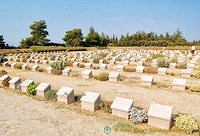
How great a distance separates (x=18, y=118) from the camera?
493cm

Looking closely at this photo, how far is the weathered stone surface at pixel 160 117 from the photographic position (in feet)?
13.5

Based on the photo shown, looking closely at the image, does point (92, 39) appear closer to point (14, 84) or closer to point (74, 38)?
point (74, 38)

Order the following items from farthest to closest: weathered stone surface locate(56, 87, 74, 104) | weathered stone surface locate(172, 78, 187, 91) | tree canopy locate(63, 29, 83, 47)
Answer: tree canopy locate(63, 29, 83, 47)
weathered stone surface locate(172, 78, 187, 91)
weathered stone surface locate(56, 87, 74, 104)

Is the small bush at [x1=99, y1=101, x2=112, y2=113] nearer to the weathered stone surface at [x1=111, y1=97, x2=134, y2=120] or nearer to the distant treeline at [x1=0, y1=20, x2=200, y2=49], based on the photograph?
the weathered stone surface at [x1=111, y1=97, x2=134, y2=120]

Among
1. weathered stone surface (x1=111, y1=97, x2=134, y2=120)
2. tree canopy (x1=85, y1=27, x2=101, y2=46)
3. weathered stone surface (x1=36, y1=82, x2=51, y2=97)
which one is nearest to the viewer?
weathered stone surface (x1=111, y1=97, x2=134, y2=120)

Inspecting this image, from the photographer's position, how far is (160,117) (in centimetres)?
416

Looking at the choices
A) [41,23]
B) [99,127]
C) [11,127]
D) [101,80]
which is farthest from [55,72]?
[41,23]

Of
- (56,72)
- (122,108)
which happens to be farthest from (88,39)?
(122,108)

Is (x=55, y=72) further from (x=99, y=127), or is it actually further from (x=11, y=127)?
(x=99, y=127)

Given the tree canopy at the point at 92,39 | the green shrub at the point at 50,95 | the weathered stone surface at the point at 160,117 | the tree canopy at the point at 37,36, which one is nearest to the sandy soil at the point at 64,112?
the green shrub at the point at 50,95

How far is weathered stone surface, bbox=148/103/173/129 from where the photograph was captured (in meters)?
4.11

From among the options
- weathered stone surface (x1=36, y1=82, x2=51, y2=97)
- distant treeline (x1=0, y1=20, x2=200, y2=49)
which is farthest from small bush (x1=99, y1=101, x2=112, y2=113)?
distant treeline (x1=0, y1=20, x2=200, y2=49)

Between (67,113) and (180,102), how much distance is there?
438 centimetres

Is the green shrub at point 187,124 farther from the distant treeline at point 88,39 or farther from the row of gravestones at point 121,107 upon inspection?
the distant treeline at point 88,39
